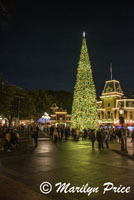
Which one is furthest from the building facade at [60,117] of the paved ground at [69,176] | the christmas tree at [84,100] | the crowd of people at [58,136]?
the paved ground at [69,176]

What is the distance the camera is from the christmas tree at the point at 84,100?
34188 millimetres

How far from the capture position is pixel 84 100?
34.3m

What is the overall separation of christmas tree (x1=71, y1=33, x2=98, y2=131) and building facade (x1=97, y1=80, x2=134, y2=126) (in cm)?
3162

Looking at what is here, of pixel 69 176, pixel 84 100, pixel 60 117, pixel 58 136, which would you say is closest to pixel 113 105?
pixel 60 117

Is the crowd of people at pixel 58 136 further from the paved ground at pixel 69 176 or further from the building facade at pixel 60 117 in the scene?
the building facade at pixel 60 117

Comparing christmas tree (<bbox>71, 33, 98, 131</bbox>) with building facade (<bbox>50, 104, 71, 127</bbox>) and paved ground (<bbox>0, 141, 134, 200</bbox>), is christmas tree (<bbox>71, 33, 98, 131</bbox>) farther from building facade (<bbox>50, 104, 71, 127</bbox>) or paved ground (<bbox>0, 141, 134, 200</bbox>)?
building facade (<bbox>50, 104, 71, 127</bbox>)

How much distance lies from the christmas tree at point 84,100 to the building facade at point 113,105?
104ft

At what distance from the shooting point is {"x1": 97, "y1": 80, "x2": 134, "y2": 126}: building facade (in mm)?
64875

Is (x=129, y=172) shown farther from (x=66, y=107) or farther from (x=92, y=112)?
(x=66, y=107)

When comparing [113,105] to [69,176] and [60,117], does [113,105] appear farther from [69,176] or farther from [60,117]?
[69,176]

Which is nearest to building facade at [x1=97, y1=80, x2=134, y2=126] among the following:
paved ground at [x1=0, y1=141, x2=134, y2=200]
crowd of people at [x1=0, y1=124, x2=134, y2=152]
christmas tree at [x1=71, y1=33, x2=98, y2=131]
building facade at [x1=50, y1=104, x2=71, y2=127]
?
building facade at [x1=50, y1=104, x2=71, y2=127]

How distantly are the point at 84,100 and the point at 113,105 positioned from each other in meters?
34.2

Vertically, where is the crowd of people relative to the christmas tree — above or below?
below

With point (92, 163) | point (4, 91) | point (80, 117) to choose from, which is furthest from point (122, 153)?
point (4, 91)
